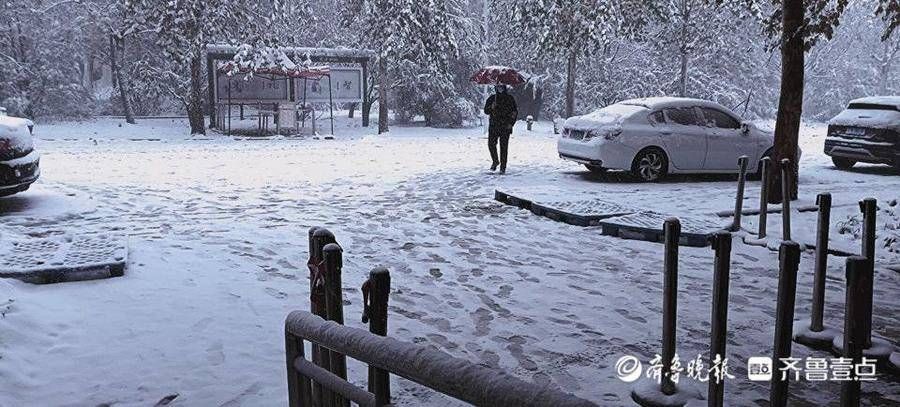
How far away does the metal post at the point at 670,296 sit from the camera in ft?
13.6

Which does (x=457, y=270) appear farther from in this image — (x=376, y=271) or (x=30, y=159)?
(x=30, y=159)

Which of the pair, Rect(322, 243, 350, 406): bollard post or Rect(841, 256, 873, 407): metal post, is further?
Rect(841, 256, 873, 407): metal post

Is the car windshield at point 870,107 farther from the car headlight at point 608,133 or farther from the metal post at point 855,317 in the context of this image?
the metal post at point 855,317

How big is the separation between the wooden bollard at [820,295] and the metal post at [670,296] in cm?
146

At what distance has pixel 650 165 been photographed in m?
14.3

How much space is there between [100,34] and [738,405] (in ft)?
129

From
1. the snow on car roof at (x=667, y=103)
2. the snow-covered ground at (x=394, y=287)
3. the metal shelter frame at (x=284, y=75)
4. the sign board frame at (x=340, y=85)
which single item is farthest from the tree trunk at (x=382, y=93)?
the snow on car roof at (x=667, y=103)

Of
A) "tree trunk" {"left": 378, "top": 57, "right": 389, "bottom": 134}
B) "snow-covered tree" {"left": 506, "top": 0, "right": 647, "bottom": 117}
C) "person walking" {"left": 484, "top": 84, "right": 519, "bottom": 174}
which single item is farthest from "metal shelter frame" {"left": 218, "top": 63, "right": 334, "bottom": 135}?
"person walking" {"left": 484, "top": 84, "right": 519, "bottom": 174}

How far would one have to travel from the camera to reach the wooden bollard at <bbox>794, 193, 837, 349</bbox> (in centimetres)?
517

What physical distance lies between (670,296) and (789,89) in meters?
7.52

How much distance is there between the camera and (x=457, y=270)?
7.47 meters

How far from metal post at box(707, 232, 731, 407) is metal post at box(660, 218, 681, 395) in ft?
0.83

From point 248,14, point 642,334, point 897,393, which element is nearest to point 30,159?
point 642,334

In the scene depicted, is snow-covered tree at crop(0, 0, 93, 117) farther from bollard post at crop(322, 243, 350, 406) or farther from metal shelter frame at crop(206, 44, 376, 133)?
bollard post at crop(322, 243, 350, 406)
